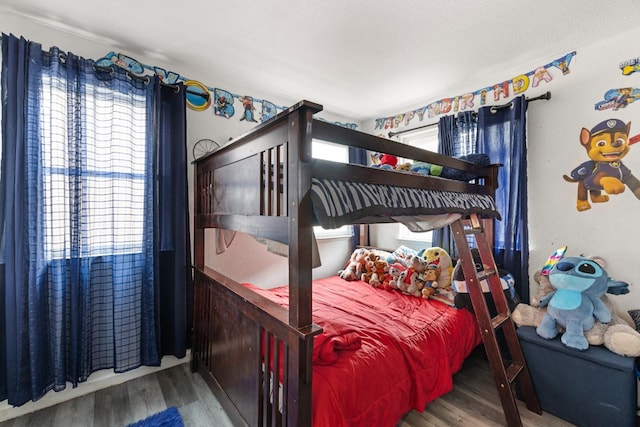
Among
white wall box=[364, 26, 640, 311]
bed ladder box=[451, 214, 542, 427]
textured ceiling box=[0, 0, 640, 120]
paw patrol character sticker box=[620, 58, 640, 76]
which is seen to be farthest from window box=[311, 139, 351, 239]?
paw patrol character sticker box=[620, 58, 640, 76]

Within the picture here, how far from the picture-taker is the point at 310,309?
3.60 feet

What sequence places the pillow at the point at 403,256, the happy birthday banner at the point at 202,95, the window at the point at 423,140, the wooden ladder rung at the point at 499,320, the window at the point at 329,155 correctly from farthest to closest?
1. the window at the point at 329,155
2. the window at the point at 423,140
3. the pillow at the point at 403,256
4. the happy birthday banner at the point at 202,95
5. the wooden ladder rung at the point at 499,320

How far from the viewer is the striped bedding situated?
3.35 feet

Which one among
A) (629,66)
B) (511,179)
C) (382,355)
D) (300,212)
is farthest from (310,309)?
(629,66)

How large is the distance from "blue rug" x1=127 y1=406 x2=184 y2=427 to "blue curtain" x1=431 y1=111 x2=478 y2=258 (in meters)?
2.54

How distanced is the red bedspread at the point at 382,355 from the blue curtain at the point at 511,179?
61cm

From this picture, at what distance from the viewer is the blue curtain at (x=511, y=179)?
2227 millimetres

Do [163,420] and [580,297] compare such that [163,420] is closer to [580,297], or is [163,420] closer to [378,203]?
[378,203]

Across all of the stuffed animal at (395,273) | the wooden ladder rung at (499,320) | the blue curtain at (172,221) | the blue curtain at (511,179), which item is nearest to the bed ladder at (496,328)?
the wooden ladder rung at (499,320)

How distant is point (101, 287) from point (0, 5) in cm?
181

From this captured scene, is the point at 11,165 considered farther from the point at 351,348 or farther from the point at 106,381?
the point at 351,348

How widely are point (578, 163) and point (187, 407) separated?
3274mm

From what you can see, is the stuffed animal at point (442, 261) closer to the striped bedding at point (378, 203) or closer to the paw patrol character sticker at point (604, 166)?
the striped bedding at point (378, 203)

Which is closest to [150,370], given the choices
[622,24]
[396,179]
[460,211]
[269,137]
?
[269,137]
